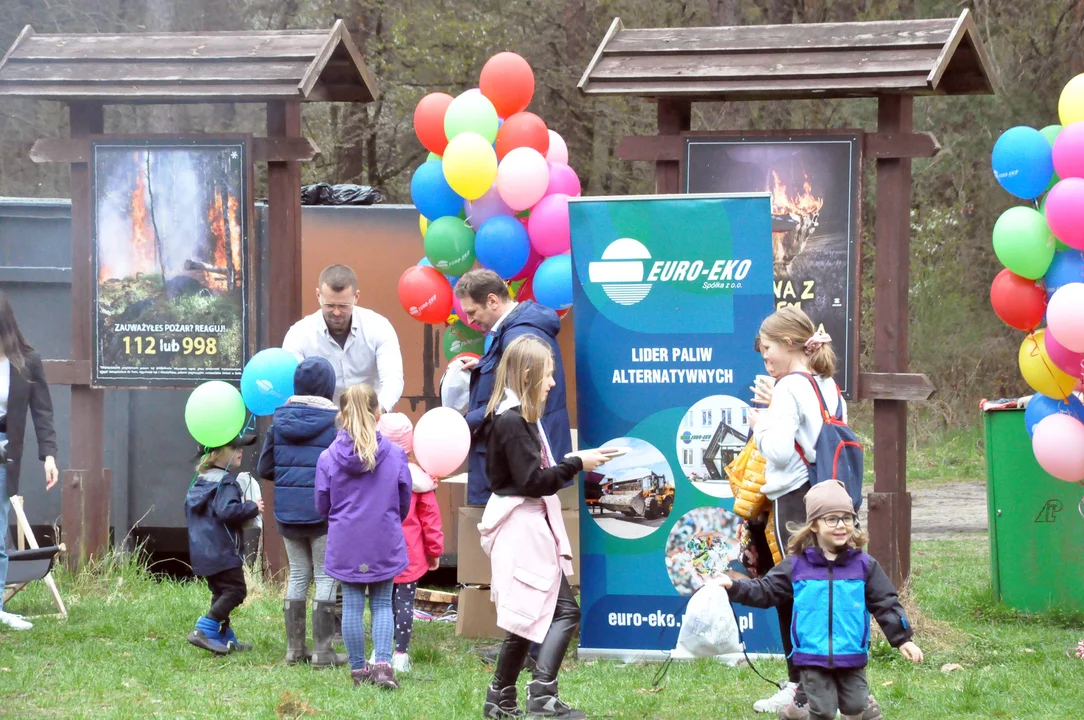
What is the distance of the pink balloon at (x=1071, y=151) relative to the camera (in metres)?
6.44

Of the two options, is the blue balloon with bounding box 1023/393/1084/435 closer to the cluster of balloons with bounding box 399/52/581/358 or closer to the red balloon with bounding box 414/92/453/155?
the cluster of balloons with bounding box 399/52/581/358

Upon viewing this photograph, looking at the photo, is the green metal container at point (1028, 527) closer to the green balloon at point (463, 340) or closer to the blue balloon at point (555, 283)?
the blue balloon at point (555, 283)


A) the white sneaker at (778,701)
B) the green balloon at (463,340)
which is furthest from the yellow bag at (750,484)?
the green balloon at (463,340)

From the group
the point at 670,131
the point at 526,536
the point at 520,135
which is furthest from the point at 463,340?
the point at 526,536

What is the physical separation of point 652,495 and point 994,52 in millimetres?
11905

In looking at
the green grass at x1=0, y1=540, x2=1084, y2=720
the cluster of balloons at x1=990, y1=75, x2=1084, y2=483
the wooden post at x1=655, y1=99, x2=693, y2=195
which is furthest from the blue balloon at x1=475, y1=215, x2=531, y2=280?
the cluster of balloons at x1=990, y1=75, x2=1084, y2=483

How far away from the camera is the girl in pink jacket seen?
6.15 metres

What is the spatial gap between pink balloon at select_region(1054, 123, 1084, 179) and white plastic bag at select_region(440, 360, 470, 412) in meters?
3.01

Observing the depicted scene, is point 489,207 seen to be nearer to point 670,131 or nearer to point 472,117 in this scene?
point 472,117

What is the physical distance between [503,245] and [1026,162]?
2.66 m

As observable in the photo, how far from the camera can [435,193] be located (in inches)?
299

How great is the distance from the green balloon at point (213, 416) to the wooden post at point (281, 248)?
1661mm

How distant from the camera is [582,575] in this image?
6.45 metres

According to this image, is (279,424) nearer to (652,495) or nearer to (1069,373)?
(652,495)
